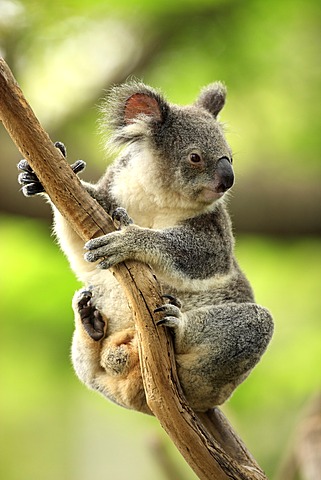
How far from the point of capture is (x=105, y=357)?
5.70 m

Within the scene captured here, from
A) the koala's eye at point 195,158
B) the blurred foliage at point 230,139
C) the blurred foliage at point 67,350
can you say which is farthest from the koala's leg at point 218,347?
the blurred foliage at point 230,139

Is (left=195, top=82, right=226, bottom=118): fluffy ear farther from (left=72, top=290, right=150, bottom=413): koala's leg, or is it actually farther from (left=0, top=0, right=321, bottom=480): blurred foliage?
(left=0, top=0, right=321, bottom=480): blurred foliage

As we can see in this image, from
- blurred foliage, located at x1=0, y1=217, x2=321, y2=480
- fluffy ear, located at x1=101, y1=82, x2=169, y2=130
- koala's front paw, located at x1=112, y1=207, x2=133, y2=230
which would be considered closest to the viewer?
koala's front paw, located at x1=112, y1=207, x2=133, y2=230

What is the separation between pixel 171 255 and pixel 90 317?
0.75 m

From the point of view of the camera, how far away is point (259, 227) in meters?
10.9

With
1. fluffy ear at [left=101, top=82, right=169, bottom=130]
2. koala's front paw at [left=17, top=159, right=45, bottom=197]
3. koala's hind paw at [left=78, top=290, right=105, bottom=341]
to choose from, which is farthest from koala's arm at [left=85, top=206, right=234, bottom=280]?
fluffy ear at [left=101, top=82, right=169, bottom=130]

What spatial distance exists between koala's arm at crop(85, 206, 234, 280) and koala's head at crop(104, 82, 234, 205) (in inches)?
8.9

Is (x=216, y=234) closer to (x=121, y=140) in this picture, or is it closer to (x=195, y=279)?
(x=195, y=279)

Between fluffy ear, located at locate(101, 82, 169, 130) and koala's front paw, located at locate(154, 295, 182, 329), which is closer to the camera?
koala's front paw, located at locate(154, 295, 182, 329)

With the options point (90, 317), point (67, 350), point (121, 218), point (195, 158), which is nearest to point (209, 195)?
point (195, 158)

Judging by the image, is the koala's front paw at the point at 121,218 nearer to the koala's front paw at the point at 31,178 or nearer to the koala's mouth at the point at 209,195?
Answer: the koala's front paw at the point at 31,178

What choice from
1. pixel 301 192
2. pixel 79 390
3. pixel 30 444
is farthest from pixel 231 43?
pixel 30 444

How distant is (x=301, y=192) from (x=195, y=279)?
18.3 ft

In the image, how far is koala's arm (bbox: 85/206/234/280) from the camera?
505 centimetres
